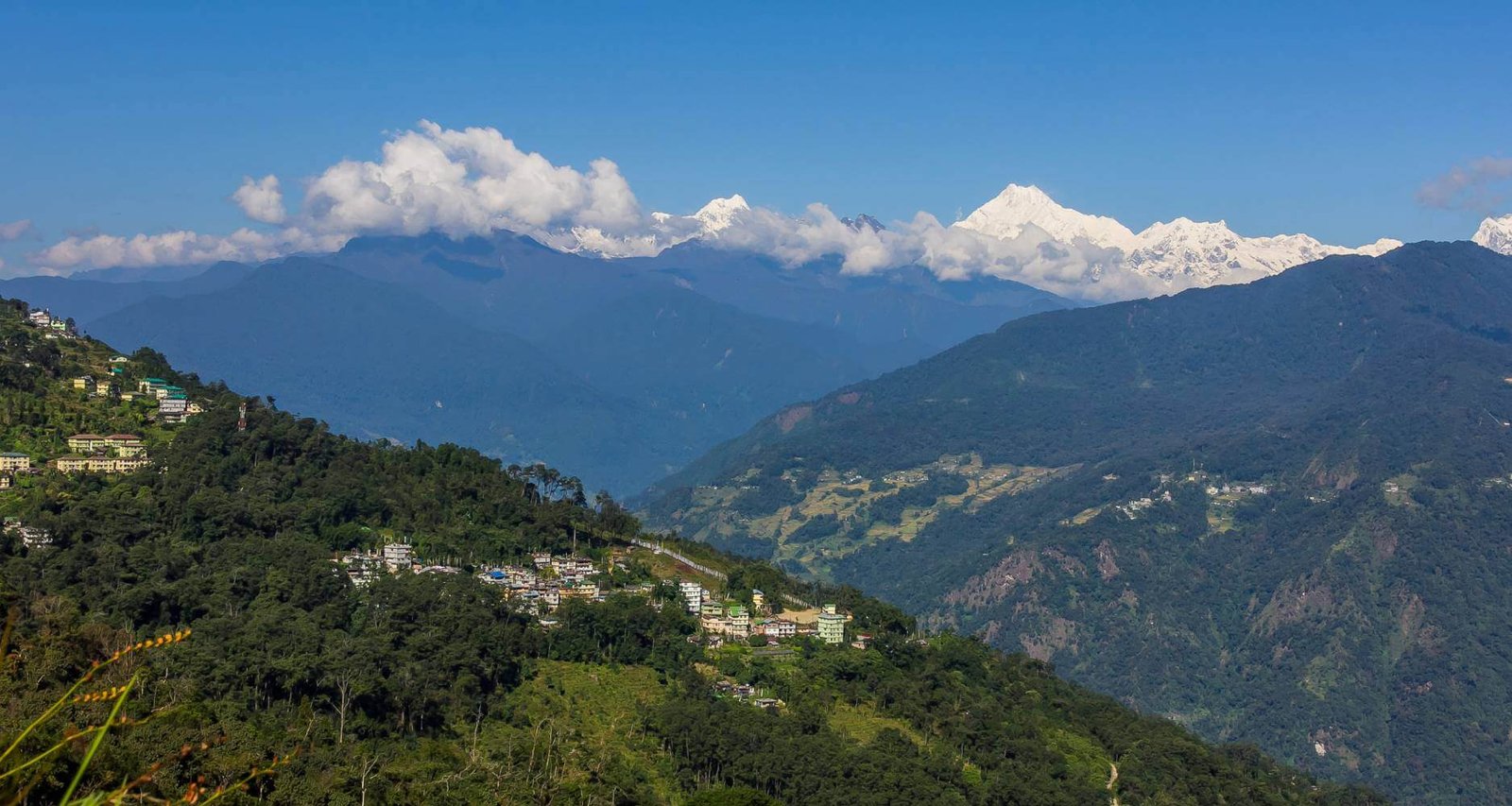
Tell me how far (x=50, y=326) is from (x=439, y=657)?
55.1 meters

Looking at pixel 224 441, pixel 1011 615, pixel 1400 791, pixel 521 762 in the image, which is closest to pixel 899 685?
pixel 521 762

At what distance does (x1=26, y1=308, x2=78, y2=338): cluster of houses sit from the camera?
89.6 meters

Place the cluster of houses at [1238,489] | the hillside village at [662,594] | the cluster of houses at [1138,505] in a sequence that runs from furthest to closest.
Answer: the cluster of houses at [1238,489], the cluster of houses at [1138,505], the hillside village at [662,594]

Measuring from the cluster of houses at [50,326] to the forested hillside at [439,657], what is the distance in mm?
2693

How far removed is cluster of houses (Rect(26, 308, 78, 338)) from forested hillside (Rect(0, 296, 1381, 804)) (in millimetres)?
2693

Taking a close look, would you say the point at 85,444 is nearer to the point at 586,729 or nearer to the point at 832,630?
the point at 586,729

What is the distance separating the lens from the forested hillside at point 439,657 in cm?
3850

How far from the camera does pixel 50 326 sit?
91688mm

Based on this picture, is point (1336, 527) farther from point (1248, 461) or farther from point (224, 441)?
point (224, 441)

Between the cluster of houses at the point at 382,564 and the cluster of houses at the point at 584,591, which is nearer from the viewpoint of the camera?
the cluster of houses at the point at 382,564

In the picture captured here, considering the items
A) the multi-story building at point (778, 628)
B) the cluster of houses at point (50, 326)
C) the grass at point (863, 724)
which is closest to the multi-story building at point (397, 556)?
the multi-story building at point (778, 628)

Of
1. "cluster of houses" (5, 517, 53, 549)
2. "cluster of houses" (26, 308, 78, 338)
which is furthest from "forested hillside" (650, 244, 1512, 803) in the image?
"cluster of houses" (5, 517, 53, 549)

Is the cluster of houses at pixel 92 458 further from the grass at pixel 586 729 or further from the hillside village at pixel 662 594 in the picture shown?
the grass at pixel 586 729

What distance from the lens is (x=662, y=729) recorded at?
5203 cm
